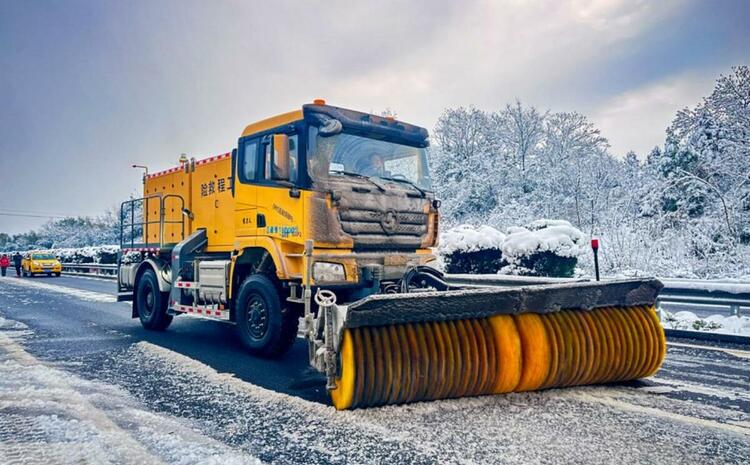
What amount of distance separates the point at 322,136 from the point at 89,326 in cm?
597

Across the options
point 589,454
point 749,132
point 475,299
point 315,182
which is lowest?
point 589,454

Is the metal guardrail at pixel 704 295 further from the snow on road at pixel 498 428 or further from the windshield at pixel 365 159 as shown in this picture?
the snow on road at pixel 498 428

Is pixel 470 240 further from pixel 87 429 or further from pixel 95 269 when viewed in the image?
pixel 95 269

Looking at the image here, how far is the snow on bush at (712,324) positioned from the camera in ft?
24.0

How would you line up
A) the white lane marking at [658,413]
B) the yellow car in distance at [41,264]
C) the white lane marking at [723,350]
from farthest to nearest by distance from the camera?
the yellow car in distance at [41,264], the white lane marking at [723,350], the white lane marking at [658,413]

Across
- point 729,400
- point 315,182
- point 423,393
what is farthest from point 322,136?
point 729,400

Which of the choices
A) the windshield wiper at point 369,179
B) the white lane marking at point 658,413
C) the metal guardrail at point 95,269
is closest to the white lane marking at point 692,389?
the white lane marking at point 658,413

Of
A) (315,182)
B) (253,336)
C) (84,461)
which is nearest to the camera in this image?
(84,461)

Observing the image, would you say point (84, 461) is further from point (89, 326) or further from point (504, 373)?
point (89, 326)

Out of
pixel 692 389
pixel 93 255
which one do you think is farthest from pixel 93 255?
pixel 692 389

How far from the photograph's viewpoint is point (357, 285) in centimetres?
596

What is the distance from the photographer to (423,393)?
417cm

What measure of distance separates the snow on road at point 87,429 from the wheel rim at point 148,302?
3411mm

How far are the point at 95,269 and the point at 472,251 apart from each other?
25918 mm
